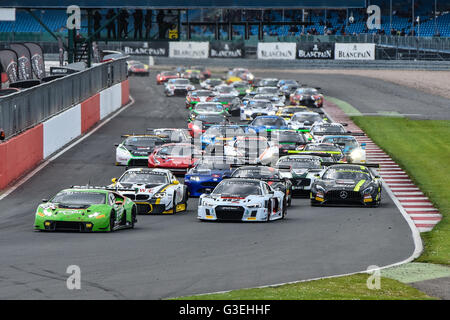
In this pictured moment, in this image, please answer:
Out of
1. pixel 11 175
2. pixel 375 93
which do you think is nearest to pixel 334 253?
pixel 11 175

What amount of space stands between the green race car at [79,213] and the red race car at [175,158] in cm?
1215

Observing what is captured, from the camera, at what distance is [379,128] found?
56.2m

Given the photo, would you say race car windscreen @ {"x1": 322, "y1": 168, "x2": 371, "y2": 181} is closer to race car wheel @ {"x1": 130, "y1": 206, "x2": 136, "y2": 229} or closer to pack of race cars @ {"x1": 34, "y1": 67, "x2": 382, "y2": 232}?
pack of race cars @ {"x1": 34, "y1": 67, "x2": 382, "y2": 232}

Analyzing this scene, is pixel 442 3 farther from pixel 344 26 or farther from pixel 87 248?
pixel 87 248

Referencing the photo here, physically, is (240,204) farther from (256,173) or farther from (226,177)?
(226,177)

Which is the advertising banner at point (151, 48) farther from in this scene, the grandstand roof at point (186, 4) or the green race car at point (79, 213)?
the green race car at point (79, 213)

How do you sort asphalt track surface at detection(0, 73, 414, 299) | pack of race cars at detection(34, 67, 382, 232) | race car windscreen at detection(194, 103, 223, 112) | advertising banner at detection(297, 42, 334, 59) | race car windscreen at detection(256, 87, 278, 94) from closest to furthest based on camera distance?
1. asphalt track surface at detection(0, 73, 414, 299)
2. pack of race cars at detection(34, 67, 382, 232)
3. race car windscreen at detection(194, 103, 223, 112)
4. race car windscreen at detection(256, 87, 278, 94)
5. advertising banner at detection(297, 42, 334, 59)

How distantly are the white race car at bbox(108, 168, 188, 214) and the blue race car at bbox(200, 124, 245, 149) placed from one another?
12754 millimetres

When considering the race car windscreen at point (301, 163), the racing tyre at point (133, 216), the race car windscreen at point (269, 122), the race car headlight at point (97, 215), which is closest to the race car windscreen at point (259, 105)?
the race car windscreen at point (269, 122)

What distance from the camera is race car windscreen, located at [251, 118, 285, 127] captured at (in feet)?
153

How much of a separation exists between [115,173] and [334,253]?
17.5m

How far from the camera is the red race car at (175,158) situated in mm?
35875

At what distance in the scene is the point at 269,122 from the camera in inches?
1844

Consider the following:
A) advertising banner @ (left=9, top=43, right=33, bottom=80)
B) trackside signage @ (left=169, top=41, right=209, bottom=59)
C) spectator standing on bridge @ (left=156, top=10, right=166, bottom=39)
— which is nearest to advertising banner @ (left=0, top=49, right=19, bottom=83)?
advertising banner @ (left=9, top=43, right=33, bottom=80)
